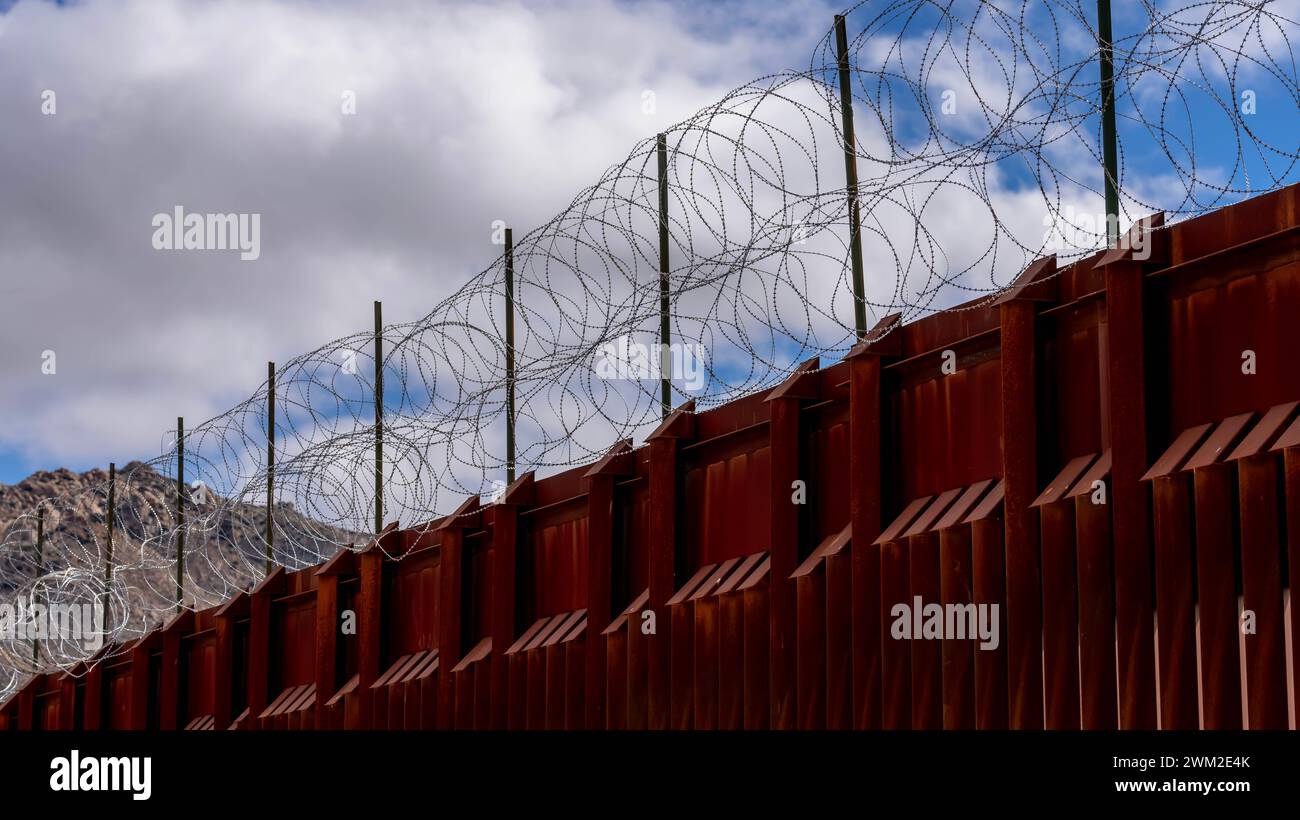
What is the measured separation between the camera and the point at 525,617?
16688mm

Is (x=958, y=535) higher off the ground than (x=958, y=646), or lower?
higher

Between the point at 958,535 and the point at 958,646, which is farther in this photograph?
the point at 958,535

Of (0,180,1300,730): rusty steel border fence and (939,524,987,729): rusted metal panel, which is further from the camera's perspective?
(939,524,987,729): rusted metal panel

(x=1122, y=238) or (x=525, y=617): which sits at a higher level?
(x=1122, y=238)

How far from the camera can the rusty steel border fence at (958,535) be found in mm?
9727

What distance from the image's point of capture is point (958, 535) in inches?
441

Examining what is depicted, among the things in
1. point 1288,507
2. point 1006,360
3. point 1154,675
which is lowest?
point 1154,675

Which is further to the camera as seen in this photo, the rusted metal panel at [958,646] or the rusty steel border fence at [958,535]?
the rusted metal panel at [958,646]

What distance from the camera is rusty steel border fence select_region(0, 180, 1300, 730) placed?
9727mm

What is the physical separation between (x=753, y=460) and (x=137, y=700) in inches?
539
